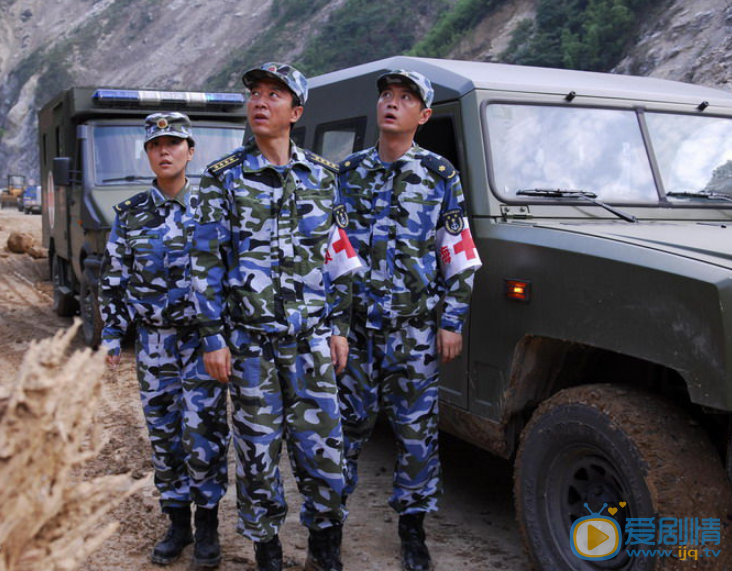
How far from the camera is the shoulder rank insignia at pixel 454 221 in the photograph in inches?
131

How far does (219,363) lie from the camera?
3039 millimetres

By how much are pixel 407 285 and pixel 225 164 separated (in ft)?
2.69

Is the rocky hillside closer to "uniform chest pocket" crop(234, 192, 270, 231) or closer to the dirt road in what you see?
the dirt road

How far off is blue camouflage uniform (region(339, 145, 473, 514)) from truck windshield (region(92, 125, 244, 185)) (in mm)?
4714

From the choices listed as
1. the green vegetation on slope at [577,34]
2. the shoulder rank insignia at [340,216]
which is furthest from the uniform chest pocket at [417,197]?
the green vegetation on slope at [577,34]

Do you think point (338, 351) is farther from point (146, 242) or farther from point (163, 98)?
point (163, 98)

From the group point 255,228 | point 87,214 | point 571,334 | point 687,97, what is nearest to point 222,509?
point 255,228

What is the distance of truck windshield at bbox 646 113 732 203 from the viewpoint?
150 inches

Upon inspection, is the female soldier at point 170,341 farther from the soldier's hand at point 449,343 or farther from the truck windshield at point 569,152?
the truck windshield at point 569,152

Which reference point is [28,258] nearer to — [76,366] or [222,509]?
[222,509]

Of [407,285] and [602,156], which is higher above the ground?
[602,156]

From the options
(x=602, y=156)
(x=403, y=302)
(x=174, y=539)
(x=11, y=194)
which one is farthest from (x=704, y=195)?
(x=11, y=194)

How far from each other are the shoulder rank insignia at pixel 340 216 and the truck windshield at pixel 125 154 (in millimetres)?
4821

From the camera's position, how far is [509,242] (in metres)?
3.38
